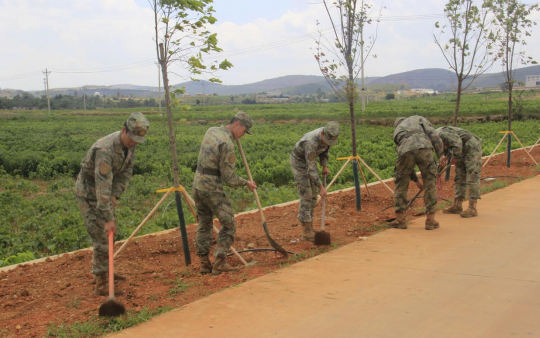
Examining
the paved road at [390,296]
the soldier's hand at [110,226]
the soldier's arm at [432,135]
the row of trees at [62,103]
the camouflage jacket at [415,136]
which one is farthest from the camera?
the row of trees at [62,103]

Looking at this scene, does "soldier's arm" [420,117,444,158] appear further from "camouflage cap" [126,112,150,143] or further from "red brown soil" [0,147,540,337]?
"camouflage cap" [126,112,150,143]

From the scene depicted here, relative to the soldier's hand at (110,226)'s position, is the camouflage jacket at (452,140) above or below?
above

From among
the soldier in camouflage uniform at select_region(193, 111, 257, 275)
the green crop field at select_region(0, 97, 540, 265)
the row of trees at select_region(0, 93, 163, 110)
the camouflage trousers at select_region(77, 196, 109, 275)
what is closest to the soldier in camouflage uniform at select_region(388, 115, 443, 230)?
the soldier in camouflage uniform at select_region(193, 111, 257, 275)

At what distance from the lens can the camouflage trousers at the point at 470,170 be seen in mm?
8352

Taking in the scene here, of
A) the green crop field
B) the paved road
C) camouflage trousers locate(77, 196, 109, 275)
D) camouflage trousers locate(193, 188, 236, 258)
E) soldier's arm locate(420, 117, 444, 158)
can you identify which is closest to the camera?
the paved road

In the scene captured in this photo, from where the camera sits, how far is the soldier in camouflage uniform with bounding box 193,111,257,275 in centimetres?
557

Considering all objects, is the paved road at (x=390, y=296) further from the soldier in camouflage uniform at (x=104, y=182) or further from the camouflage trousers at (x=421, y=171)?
the soldier in camouflage uniform at (x=104, y=182)

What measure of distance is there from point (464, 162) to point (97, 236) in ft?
20.3

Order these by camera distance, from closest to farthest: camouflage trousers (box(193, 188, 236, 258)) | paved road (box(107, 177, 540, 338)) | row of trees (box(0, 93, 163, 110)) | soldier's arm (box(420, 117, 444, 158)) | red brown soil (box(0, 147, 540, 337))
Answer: paved road (box(107, 177, 540, 338)) < red brown soil (box(0, 147, 540, 337)) < camouflage trousers (box(193, 188, 236, 258)) < soldier's arm (box(420, 117, 444, 158)) < row of trees (box(0, 93, 163, 110))

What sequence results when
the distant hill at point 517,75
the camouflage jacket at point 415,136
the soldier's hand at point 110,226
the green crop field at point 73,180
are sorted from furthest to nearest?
the distant hill at point 517,75 < the green crop field at point 73,180 < the camouflage jacket at point 415,136 < the soldier's hand at point 110,226

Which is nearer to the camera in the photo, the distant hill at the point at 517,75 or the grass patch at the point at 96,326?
the grass patch at the point at 96,326

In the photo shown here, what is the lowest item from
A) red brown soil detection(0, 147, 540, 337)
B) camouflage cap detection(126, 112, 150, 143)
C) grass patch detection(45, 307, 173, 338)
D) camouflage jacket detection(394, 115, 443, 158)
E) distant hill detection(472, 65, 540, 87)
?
red brown soil detection(0, 147, 540, 337)

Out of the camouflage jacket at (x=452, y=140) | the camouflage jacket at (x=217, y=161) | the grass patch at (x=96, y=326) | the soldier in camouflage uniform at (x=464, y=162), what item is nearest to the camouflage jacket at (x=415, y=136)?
the soldier in camouflage uniform at (x=464, y=162)

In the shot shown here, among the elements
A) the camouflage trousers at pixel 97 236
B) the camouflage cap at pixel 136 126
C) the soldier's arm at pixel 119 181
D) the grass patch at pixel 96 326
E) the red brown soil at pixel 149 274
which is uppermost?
the camouflage cap at pixel 136 126
